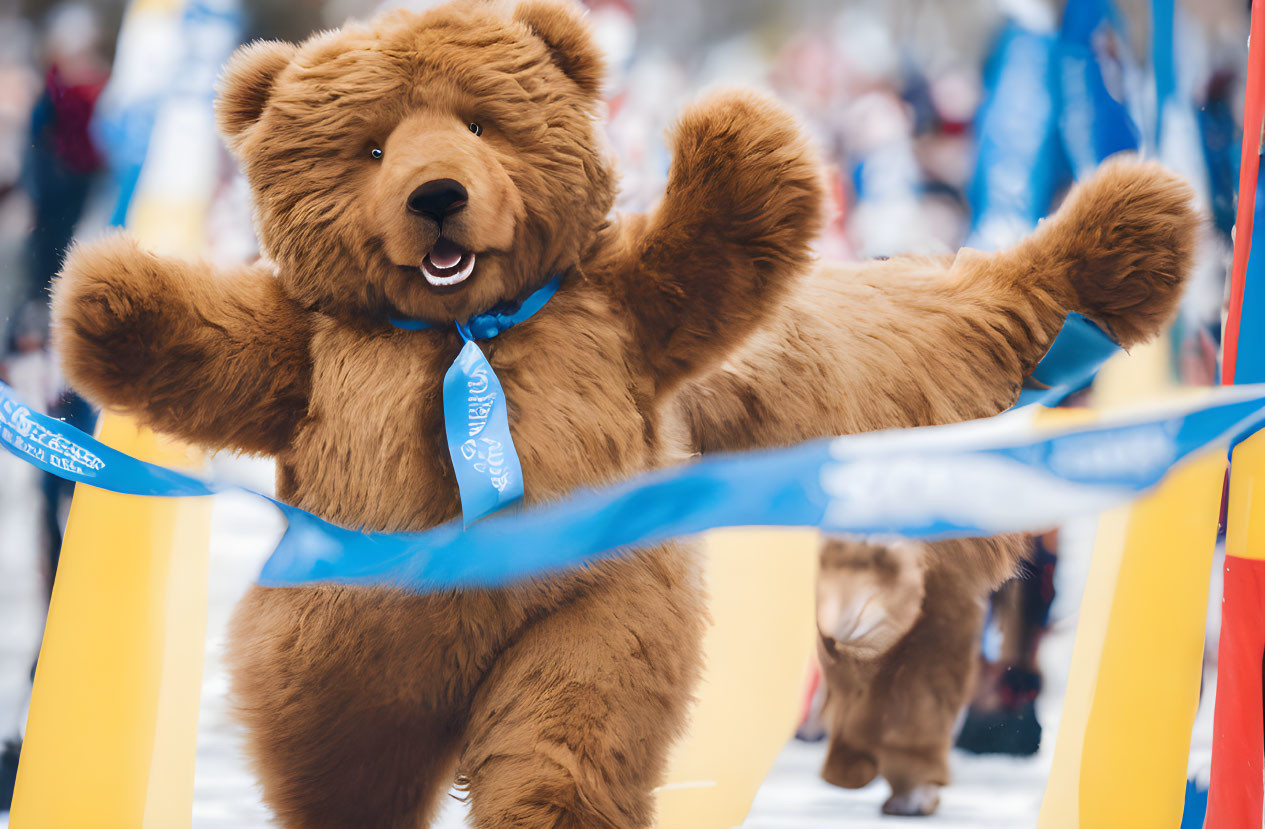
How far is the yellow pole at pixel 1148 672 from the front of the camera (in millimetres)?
650

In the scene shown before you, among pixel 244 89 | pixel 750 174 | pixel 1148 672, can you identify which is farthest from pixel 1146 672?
pixel 244 89

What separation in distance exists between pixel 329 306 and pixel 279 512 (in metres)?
0.12

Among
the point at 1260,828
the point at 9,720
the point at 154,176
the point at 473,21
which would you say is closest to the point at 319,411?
the point at 473,21

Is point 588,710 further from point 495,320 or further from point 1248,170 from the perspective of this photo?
point 1248,170

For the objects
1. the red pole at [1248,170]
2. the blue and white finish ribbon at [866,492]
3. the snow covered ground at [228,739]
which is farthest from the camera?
the snow covered ground at [228,739]

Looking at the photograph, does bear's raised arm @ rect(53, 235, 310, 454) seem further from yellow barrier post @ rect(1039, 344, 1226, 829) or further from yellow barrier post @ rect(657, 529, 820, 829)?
yellow barrier post @ rect(1039, 344, 1226, 829)

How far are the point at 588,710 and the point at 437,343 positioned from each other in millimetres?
211

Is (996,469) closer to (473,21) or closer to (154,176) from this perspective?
(473,21)

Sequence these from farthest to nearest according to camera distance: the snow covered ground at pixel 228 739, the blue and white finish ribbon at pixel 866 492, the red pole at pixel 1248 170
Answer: the snow covered ground at pixel 228 739 → the red pole at pixel 1248 170 → the blue and white finish ribbon at pixel 866 492

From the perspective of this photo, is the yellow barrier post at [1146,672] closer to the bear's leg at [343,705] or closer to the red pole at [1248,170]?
the red pole at [1248,170]

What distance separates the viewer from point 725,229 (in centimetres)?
56

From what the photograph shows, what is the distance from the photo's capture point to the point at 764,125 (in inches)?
21.8

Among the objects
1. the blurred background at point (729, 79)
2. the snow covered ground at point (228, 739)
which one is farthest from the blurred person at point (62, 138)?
the snow covered ground at point (228, 739)

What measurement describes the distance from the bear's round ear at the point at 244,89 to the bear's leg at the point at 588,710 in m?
0.33
